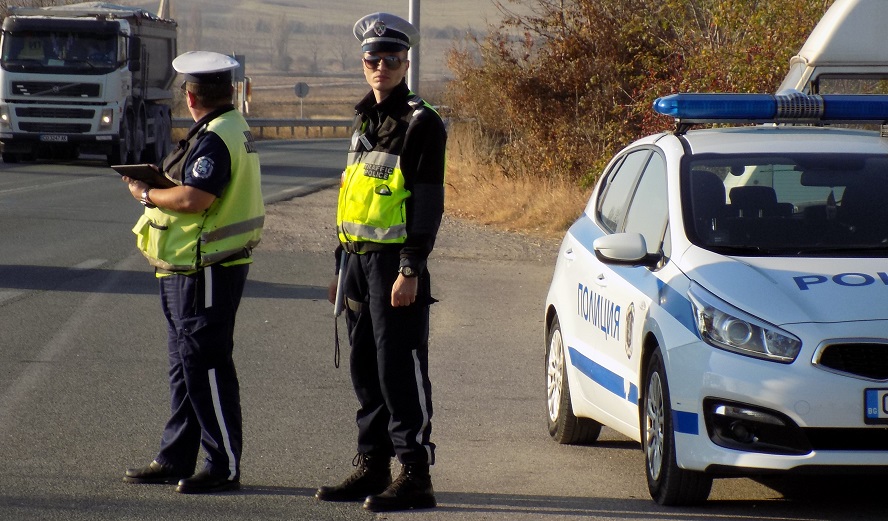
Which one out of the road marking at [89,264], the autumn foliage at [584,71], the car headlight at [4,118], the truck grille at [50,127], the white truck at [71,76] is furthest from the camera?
the truck grille at [50,127]

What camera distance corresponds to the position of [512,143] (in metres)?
21.0

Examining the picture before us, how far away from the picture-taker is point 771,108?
613 centimetres

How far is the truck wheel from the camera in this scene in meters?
27.8

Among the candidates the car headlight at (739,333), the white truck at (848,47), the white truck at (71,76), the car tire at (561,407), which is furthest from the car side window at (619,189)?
the white truck at (71,76)

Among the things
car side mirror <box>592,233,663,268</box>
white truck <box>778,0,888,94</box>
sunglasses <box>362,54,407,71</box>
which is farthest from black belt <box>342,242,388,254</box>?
white truck <box>778,0,888,94</box>

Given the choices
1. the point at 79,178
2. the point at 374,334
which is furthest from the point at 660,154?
the point at 79,178

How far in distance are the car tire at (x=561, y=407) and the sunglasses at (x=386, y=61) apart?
1.97m

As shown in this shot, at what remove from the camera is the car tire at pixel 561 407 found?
618 cm

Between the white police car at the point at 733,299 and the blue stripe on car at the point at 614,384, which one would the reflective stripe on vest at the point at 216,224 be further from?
the blue stripe on car at the point at 614,384

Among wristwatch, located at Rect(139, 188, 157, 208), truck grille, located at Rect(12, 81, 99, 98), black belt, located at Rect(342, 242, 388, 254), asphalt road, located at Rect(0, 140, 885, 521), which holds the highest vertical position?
wristwatch, located at Rect(139, 188, 157, 208)

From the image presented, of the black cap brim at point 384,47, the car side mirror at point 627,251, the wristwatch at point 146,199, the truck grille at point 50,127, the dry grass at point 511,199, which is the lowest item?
the truck grille at point 50,127

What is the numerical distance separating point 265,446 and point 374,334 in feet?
4.45

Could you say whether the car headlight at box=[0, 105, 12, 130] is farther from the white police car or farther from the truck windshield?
the white police car

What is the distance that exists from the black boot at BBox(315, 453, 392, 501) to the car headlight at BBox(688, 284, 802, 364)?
1.41 metres
